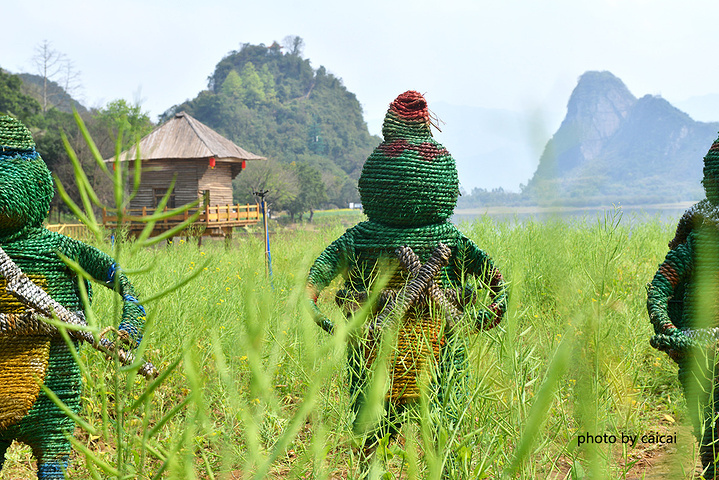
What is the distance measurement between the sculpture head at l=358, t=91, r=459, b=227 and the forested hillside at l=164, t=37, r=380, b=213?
3498cm

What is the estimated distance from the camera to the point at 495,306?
253cm

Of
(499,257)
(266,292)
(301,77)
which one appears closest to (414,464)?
(266,292)

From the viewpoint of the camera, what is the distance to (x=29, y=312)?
7.44ft

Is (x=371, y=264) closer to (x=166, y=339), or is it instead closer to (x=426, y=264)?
(x=426, y=264)

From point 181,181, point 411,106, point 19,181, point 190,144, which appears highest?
point 190,144

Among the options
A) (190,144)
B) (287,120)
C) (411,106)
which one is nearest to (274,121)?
(287,120)

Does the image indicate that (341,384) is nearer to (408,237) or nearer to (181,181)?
(408,237)

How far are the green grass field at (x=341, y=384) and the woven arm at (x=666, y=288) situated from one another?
0.52 ft

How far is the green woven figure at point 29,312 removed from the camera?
227 centimetres

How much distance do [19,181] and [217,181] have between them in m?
18.2

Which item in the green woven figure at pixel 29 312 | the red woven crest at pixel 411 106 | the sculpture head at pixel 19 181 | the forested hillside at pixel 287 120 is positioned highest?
the forested hillside at pixel 287 120

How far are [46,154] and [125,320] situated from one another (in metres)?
23.6

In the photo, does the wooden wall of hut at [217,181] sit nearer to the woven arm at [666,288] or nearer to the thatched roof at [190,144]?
the thatched roof at [190,144]

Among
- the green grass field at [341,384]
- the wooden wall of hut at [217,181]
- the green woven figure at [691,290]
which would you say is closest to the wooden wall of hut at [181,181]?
the wooden wall of hut at [217,181]
